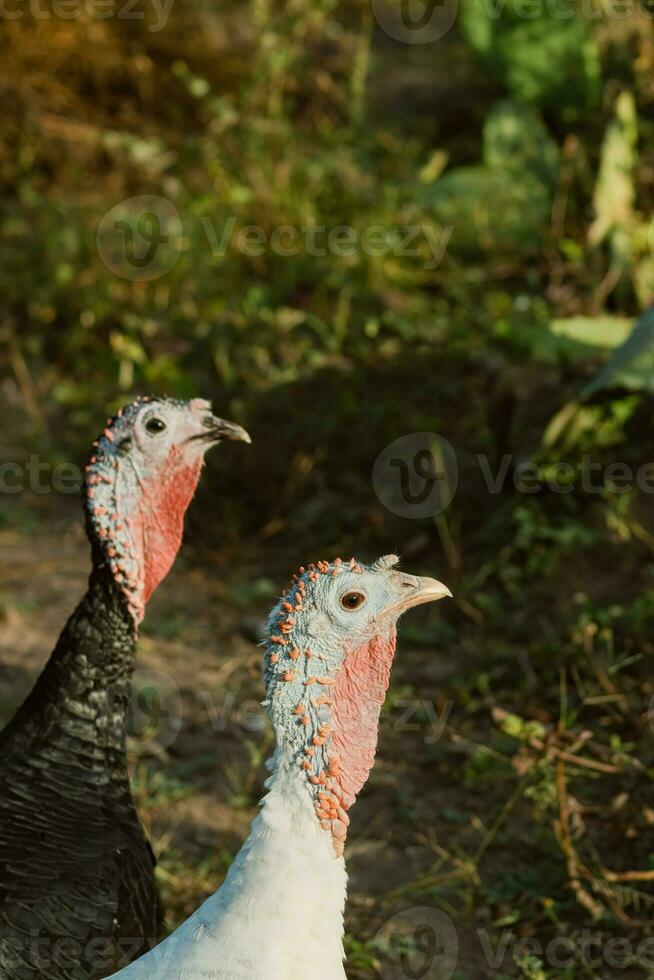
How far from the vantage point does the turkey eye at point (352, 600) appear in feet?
7.39

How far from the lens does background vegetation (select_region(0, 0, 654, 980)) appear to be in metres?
3.68

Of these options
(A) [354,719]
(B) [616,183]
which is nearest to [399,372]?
(B) [616,183]

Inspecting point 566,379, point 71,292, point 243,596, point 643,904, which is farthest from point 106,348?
point 643,904

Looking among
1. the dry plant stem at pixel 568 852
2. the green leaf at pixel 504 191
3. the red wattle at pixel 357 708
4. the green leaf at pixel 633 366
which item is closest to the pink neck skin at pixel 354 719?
the red wattle at pixel 357 708

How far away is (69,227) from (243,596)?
2.46 m

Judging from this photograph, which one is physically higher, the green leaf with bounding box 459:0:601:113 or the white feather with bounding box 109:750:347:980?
the green leaf with bounding box 459:0:601:113

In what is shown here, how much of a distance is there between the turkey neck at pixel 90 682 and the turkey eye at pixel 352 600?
942 millimetres

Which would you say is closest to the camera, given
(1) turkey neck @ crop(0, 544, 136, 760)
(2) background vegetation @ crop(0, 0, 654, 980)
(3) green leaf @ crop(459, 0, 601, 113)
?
(1) turkey neck @ crop(0, 544, 136, 760)

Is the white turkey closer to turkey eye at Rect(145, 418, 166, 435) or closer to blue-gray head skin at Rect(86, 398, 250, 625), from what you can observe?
blue-gray head skin at Rect(86, 398, 250, 625)

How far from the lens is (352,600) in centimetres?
226

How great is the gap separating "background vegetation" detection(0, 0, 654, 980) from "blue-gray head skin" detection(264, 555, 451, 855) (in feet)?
3.69

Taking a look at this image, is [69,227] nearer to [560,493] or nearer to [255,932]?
[560,493]

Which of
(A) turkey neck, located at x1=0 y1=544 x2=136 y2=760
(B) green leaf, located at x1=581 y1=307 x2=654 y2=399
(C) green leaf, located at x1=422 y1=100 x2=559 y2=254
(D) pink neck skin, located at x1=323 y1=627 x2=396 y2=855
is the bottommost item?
(D) pink neck skin, located at x1=323 y1=627 x2=396 y2=855

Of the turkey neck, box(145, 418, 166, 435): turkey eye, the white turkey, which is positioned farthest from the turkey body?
the white turkey
